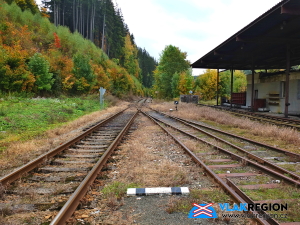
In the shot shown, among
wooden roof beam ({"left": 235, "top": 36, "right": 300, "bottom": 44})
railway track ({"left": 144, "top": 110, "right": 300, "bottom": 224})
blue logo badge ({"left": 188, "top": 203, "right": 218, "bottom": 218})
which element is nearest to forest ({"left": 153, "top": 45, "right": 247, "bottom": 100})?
wooden roof beam ({"left": 235, "top": 36, "right": 300, "bottom": 44})

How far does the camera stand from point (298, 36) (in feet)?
56.0

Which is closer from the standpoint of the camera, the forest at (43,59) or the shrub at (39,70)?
the forest at (43,59)

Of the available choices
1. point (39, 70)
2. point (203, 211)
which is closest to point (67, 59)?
point (39, 70)

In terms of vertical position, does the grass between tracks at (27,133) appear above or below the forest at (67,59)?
below

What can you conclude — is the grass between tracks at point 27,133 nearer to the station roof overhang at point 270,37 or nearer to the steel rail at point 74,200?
the steel rail at point 74,200

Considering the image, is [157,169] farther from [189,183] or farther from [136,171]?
[189,183]

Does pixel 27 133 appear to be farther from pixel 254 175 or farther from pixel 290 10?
pixel 290 10

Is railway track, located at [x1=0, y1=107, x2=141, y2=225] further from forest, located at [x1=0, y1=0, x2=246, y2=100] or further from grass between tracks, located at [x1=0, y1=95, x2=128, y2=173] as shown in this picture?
forest, located at [x1=0, y1=0, x2=246, y2=100]

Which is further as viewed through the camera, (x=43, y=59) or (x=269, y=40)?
(x=43, y=59)

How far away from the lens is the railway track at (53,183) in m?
3.51

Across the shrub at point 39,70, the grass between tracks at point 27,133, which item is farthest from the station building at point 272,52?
the shrub at point 39,70

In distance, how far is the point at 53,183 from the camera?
455cm

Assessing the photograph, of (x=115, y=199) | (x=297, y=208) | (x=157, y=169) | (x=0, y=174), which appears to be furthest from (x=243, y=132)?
(x=0, y=174)

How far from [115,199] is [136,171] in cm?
144
